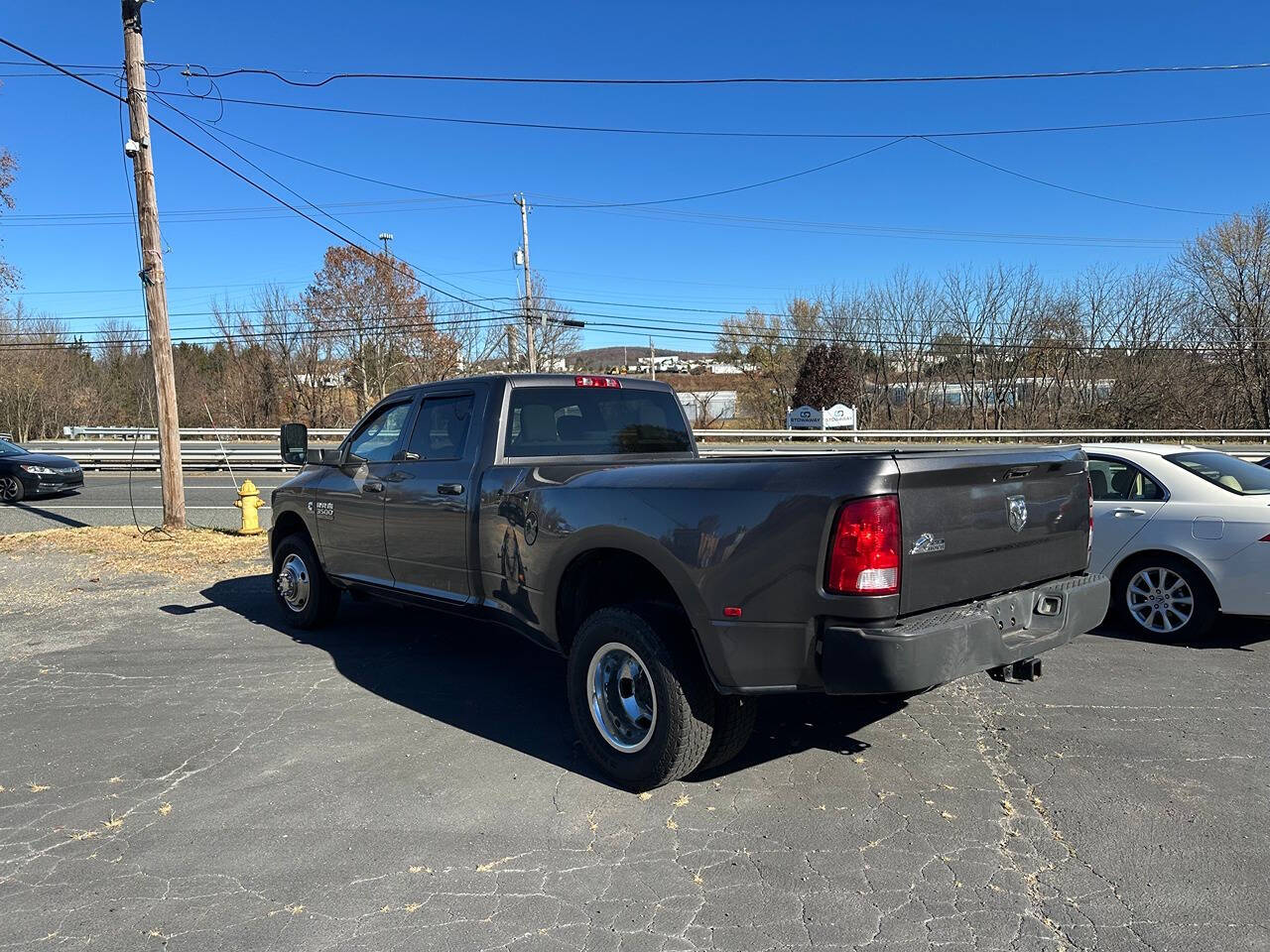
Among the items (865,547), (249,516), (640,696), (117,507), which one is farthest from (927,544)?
(117,507)

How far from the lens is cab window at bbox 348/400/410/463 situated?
581cm

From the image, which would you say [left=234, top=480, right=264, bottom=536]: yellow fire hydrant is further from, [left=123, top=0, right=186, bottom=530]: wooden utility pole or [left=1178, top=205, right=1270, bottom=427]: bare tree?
[left=1178, top=205, right=1270, bottom=427]: bare tree

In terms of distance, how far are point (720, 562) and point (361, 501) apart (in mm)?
3388

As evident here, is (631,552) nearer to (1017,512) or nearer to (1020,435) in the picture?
(1017,512)

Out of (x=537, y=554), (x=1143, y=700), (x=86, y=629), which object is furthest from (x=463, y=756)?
(x=86, y=629)

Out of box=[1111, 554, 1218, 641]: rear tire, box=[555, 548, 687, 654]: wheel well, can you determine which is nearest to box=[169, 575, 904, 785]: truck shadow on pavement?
box=[555, 548, 687, 654]: wheel well

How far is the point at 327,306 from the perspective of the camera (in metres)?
40.9

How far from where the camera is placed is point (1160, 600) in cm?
615

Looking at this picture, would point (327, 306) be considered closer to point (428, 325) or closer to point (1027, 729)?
point (428, 325)

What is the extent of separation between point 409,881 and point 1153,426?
130ft

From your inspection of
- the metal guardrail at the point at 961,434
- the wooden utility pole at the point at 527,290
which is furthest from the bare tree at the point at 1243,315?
the wooden utility pole at the point at 527,290

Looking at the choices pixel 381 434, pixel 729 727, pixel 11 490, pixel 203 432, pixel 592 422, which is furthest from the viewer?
pixel 203 432

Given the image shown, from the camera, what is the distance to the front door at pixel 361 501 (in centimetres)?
571

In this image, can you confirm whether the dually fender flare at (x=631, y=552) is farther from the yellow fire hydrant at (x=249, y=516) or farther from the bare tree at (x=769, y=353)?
the bare tree at (x=769, y=353)
